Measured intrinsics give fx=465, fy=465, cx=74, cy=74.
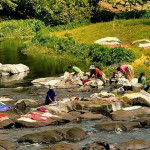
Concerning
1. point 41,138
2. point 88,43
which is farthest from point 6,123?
point 88,43

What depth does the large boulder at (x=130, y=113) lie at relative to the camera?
86.9ft

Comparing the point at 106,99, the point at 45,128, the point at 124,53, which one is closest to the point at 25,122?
the point at 45,128

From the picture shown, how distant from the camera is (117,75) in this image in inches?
1479

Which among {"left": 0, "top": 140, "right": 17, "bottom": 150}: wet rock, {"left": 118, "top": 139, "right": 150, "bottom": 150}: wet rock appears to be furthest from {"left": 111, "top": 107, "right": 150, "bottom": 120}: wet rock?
{"left": 0, "top": 140, "right": 17, "bottom": 150}: wet rock

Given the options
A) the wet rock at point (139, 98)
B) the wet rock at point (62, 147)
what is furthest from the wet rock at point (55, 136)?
the wet rock at point (139, 98)

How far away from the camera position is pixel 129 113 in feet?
89.6

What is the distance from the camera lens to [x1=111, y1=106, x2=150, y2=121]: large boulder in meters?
26.5

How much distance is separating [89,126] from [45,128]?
2.43m

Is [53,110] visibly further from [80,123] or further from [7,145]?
[7,145]

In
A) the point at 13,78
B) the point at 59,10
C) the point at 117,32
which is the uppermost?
the point at 59,10

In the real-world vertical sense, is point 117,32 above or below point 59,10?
below

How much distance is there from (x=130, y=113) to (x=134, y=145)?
6131 millimetres

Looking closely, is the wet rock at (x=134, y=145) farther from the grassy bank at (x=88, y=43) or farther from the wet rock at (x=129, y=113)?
the grassy bank at (x=88, y=43)

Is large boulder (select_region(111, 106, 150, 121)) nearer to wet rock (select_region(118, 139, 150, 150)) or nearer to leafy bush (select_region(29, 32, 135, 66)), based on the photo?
wet rock (select_region(118, 139, 150, 150))
